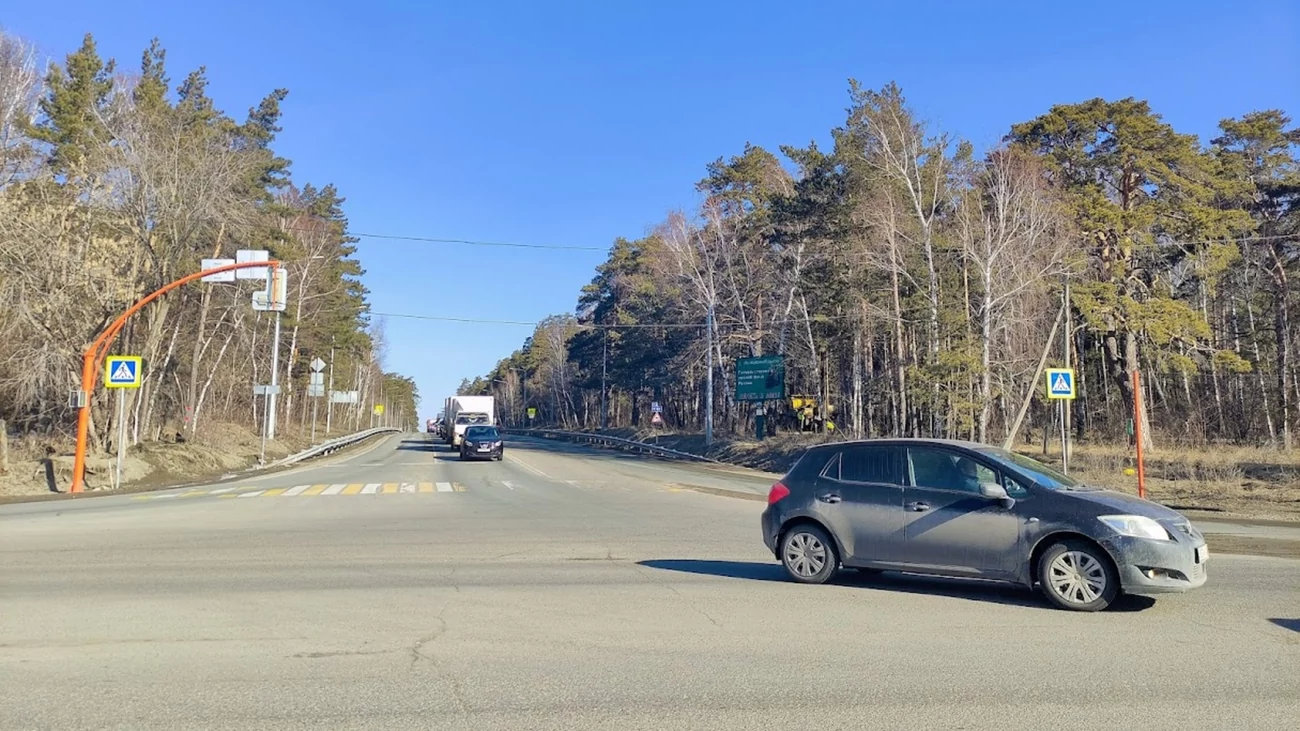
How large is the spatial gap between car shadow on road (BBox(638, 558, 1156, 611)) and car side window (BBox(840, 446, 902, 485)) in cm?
118

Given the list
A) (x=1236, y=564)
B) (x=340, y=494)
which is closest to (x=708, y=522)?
(x=1236, y=564)

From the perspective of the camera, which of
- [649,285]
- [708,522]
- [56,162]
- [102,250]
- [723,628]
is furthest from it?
[649,285]

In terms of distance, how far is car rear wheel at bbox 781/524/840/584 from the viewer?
32.1 feet

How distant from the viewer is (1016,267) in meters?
32.8

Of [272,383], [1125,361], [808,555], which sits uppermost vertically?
[1125,361]

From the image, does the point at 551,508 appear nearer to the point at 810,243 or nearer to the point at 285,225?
the point at 810,243

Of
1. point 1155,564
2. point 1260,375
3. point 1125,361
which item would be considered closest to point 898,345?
point 1125,361

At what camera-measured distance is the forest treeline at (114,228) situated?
27.8 m

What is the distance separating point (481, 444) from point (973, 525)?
115 feet

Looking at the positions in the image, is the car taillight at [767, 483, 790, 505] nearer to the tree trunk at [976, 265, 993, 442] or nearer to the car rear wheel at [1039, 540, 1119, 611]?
the car rear wheel at [1039, 540, 1119, 611]

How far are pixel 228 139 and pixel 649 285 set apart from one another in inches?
1418

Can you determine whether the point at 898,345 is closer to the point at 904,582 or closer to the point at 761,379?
the point at 761,379

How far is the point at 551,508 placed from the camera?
19859 mm

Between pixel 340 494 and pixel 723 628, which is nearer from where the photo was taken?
pixel 723 628
